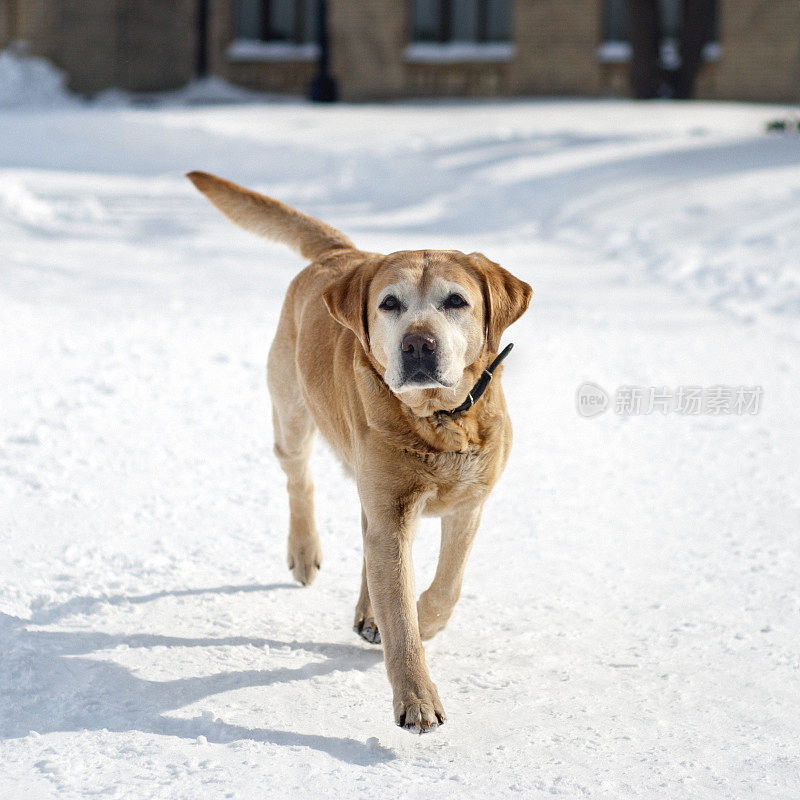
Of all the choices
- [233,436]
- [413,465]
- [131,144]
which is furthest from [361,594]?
[131,144]

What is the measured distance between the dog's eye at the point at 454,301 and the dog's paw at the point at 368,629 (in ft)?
3.61

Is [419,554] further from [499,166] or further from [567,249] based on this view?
[499,166]

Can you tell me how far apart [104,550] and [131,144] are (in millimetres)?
12848

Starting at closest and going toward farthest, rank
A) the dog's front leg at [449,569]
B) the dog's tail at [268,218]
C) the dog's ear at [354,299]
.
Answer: the dog's ear at [354,299]
the dog's front leg at [449,569]
the dog's tail at [268,218]

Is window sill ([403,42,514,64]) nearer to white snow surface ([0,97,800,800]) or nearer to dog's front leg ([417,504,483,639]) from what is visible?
white snow surface ([0,97,800,800])

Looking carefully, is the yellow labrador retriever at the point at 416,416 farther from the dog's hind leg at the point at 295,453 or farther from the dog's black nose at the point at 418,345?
the dog's hind leg at the point at 295,453

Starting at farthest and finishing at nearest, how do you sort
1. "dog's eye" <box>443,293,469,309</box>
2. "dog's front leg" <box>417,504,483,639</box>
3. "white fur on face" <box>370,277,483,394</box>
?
"dog's front leg" <box>417,504,483,639</box> → "dog's eye" <box>443,293,469,309</box> → "white fur on face" <box>370,277,483,394</box>

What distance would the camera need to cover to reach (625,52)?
78.4 feet

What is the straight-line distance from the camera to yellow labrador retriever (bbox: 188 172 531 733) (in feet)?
9.50

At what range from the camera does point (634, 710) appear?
10.2 ft

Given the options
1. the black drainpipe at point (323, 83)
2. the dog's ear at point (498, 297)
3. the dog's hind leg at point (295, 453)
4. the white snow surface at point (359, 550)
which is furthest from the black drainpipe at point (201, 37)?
the dog's ear at point (498, 297)

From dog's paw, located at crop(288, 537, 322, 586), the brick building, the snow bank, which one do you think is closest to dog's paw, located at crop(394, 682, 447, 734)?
dog's paw, located at crop(288, 537, 322, 586)

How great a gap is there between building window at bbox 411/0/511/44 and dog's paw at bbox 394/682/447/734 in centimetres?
2426

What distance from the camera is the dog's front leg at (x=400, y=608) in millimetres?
2818
